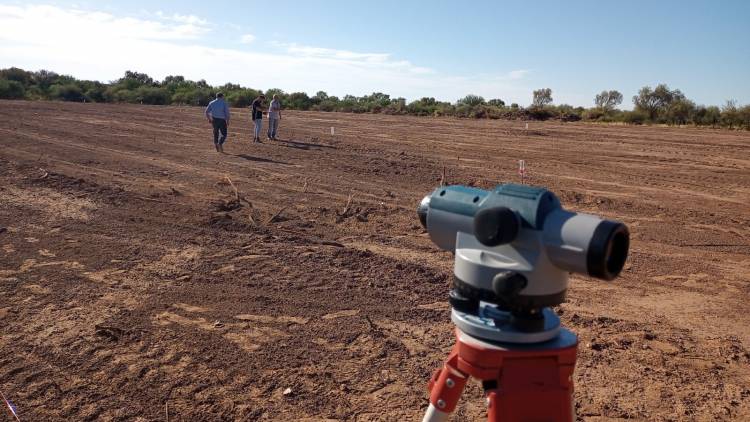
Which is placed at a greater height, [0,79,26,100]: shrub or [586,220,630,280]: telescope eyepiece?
[0,79,26,100]: shrub

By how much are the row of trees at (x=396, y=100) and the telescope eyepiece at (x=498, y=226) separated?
37567 mm

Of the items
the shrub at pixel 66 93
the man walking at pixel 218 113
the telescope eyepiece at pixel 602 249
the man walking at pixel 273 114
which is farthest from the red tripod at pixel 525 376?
the shrub at pixel 66 93

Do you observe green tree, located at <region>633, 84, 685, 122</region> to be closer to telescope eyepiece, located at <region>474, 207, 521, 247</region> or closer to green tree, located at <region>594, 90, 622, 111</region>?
green tree, located at <region>594, 90, 622, 111</region>

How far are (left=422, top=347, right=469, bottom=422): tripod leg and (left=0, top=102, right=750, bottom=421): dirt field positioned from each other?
1.96m

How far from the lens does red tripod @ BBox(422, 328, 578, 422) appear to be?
171 cm

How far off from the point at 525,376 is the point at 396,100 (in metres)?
61.4

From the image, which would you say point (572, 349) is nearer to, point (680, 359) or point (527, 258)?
point (527, 258)

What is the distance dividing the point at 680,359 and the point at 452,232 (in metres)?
3.62

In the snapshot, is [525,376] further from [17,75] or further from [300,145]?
[17,75]

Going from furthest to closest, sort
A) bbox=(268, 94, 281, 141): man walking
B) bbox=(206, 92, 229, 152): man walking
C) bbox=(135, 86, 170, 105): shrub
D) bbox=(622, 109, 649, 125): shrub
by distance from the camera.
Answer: bbox=(135, 86, 170, 105): shrub
bbox=(622, 109, 649, 125): shrub
bbox=(268, 94, 281, 141): man walking
bbox=(206, 92, 229, 152): man walking

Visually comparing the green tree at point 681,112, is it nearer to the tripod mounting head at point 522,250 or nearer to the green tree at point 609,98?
the green tree at point 609,98

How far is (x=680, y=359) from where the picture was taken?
15.0 ft

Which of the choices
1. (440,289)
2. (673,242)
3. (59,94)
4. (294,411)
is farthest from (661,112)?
(59,94)

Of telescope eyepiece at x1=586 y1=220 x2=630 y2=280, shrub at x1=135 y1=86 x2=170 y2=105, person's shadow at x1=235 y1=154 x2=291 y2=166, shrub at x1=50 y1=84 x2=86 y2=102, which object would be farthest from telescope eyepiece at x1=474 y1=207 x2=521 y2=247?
shrub at x1=135 y1=86 x2=170 y2=105
